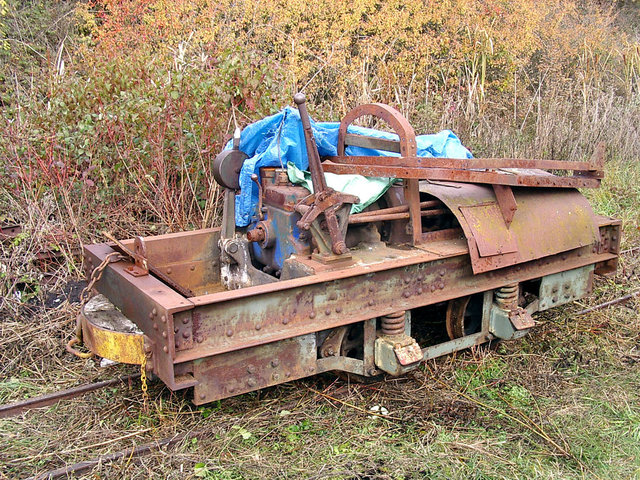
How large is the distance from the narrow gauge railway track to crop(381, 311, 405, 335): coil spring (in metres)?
1.77

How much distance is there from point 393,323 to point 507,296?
3.64ft

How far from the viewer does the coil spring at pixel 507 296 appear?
4.62 metres

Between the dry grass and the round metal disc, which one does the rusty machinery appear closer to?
the round metal disc

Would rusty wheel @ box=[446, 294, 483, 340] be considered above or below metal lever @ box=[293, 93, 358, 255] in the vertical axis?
below

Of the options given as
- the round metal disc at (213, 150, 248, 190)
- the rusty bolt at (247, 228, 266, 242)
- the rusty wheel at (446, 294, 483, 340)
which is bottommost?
the rusty wheel at (446, 294, 483, 340)

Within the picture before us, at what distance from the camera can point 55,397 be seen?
4.04 meters

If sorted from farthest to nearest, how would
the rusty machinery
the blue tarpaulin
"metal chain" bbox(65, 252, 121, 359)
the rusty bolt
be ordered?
the blue tarpaulin → the rusty bolt → "metal chain" bbox(65, 252, 121, 359) → the rusty machinery

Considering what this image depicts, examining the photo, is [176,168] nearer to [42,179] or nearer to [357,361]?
[42,179]

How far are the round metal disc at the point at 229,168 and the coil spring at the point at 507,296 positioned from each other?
7.20 feet

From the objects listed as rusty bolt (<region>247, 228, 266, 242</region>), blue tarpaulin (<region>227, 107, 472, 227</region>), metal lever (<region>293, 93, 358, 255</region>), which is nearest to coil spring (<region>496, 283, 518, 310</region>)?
blue tarpaulin (<region>227, 107, 472, 227</region>)

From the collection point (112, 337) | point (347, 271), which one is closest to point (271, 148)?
point (347, 271)

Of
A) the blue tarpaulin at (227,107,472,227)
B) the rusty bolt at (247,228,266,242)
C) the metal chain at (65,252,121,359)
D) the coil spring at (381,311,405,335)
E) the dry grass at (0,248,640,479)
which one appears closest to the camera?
the dry grass at (0,248,640,479)

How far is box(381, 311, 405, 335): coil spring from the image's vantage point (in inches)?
160

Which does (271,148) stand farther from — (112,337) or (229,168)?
(112,337)
